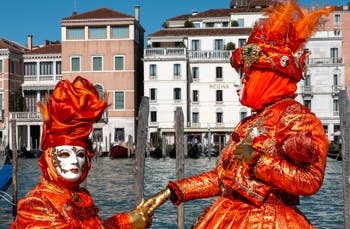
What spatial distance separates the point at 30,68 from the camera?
38719mm

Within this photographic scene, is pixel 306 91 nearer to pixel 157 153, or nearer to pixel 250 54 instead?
pixel 157 153

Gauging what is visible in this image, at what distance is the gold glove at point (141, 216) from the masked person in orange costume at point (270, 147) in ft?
0.21

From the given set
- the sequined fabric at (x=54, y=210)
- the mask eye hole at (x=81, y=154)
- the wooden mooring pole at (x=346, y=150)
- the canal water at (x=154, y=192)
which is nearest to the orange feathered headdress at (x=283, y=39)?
the mask eye hole at (x=81, y=154)

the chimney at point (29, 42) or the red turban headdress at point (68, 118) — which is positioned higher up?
the chimney at point (29, 42)

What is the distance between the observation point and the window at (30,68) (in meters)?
38.7

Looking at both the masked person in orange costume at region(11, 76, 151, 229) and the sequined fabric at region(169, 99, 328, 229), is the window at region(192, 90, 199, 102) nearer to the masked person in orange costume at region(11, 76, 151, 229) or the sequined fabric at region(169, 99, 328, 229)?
the sequined fabric at region(169, 99, 328, 229)

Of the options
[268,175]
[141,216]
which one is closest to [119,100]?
[141,216]

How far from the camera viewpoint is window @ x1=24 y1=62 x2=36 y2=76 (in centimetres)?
3866

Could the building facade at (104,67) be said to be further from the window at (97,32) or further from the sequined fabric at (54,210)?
→ the sequined fabric at (54,210)

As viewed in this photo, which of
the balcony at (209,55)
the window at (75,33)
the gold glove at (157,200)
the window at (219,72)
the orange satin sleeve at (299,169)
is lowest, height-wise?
the gold glove at (157,200)

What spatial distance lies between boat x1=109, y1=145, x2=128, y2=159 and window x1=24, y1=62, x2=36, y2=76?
32.0 feet

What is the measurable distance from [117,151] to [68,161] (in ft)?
97.1

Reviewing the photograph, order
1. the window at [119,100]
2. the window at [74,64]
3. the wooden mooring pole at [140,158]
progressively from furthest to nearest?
the window at [74,64] → the window at [119,100] → the wooden mooring pole at [140,158]

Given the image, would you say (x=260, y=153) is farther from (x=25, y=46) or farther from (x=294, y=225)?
(x=25, y=46)
